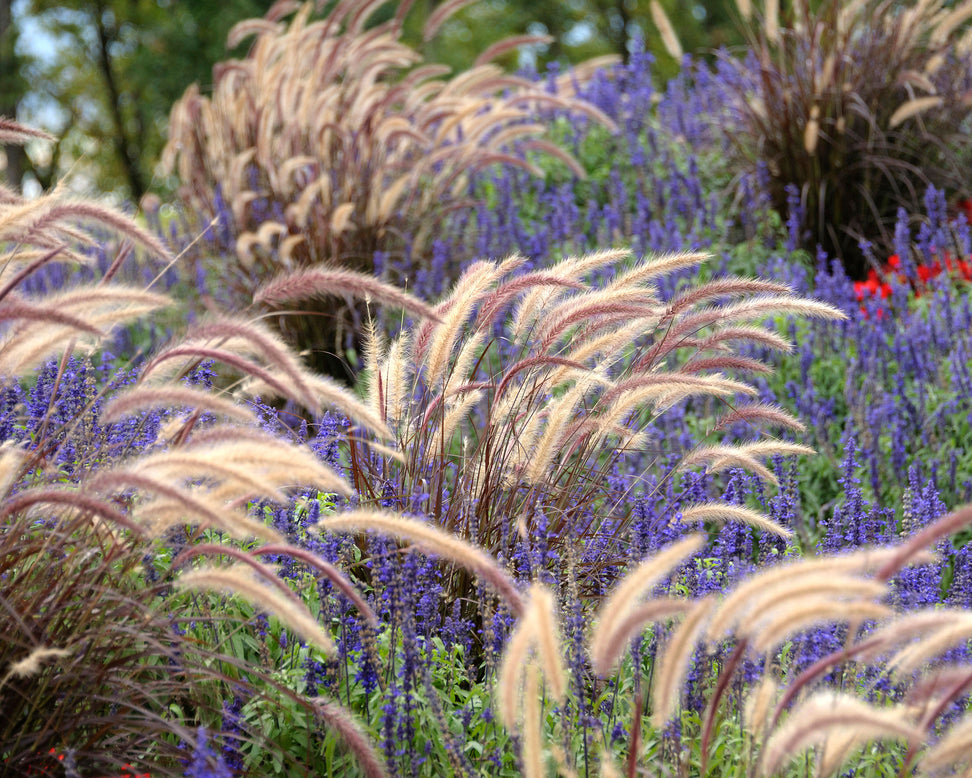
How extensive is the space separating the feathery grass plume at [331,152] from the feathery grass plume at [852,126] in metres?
1.43

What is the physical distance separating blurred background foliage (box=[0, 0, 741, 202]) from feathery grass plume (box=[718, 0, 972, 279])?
13.0 meters

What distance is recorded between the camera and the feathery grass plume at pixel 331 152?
609 cm

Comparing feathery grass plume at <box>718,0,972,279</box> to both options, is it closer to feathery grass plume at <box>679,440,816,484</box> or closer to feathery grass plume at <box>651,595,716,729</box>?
feathery grass plume at <box>679,440,816,484</box>

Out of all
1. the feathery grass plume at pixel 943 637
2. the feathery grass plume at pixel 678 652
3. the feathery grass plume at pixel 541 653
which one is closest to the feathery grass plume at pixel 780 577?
the feathery grass plume at pixel 678 652

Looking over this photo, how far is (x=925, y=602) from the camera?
9.37 feet

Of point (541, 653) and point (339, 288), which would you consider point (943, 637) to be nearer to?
point (541, 653)

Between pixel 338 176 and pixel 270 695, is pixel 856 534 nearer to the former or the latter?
pixel 270 695

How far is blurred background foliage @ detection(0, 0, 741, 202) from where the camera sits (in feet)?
66.8

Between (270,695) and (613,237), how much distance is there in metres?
4.47

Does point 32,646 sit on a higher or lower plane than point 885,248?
higher

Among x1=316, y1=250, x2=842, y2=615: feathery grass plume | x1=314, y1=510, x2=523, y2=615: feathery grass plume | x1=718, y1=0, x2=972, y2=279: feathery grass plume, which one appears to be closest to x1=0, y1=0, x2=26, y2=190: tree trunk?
x1=718, y1=0, x2=972, y2=279: feathery grass plume

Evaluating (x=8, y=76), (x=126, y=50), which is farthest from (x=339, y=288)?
(x=126, y=50)

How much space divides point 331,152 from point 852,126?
11.4ft

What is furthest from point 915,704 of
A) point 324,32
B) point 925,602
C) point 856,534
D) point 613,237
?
point 324,32
